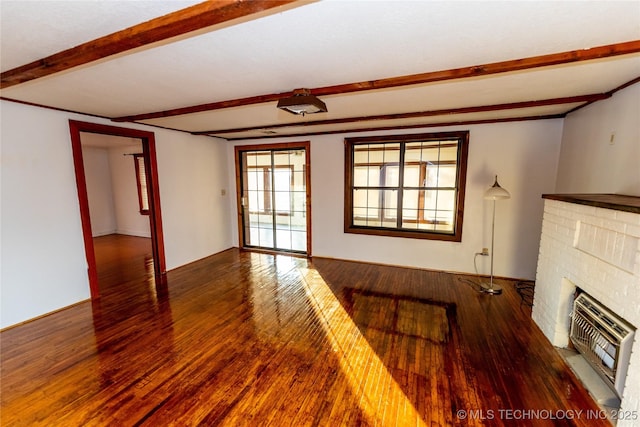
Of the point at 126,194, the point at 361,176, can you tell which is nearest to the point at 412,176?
the point at 361,176

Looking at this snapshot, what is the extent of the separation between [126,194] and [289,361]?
7308 millimetres

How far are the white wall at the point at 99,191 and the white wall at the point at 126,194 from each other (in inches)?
4.8

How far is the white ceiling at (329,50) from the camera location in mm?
1420

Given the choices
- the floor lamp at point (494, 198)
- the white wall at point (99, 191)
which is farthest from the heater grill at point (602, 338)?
the white wall at point (99, 191)

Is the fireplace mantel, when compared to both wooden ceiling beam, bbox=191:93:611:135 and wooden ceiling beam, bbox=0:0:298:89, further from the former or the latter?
wooden ceiling beam, bbox=0:0:298:89

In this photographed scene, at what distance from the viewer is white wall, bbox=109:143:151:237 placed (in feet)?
23.7

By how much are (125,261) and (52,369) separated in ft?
10.9

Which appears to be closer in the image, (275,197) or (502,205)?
(502,205)

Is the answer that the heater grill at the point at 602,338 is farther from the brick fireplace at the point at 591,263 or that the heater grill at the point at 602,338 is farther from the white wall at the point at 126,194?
the white wall at the point at 126,194

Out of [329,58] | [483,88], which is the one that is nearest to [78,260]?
[329,58]

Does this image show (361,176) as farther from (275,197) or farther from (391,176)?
(275,197)

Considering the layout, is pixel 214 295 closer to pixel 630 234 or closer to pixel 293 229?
pixel 293 229

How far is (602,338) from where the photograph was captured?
200 cm

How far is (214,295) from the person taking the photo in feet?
12.2
